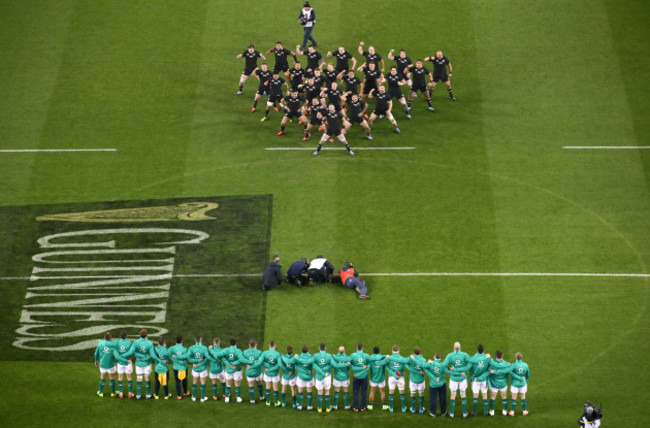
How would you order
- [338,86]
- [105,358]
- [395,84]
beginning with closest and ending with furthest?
1. [105,358]
2. [395,84]
3. [338,86]

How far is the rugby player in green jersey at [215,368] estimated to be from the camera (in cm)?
3369

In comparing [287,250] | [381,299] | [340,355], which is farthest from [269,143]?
[340,355]

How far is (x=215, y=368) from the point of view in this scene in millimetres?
34000

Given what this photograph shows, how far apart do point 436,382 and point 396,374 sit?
112 centimetres

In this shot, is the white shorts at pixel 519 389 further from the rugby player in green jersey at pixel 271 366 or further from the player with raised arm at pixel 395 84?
the player with raised arm at pixel 395 84

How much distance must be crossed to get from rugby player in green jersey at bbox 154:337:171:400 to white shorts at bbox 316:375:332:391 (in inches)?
167

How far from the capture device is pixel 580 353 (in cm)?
3531

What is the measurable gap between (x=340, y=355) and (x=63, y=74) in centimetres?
2044

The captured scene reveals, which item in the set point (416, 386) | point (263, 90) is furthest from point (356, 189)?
point (416, 386)

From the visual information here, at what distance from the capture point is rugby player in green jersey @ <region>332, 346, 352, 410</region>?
3319 cm

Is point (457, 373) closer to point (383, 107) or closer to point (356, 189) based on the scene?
point (356, 189)

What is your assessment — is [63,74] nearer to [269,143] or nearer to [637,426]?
[269,143]

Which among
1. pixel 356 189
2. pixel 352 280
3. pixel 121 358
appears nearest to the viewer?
pixel 121 358

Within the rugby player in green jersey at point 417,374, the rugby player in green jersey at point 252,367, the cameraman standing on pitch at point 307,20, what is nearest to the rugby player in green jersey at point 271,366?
the rugby player in green jersey at point 252,367
